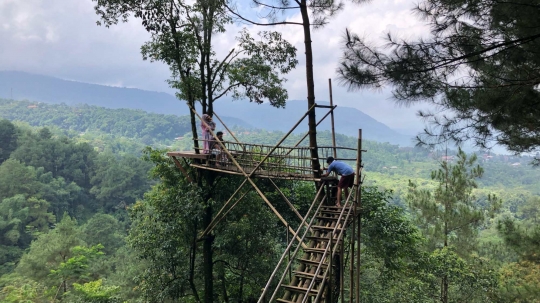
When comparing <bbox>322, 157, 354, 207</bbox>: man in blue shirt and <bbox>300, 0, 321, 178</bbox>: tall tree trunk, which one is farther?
<bbox>300, 0, 321, 178</bbox>: tall tree trunk

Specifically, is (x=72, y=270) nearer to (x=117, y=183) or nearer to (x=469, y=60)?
(x=469, y=60)

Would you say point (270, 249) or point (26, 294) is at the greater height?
point (270, 249)

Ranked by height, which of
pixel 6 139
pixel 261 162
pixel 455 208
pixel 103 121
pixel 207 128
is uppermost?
pixel 103 121

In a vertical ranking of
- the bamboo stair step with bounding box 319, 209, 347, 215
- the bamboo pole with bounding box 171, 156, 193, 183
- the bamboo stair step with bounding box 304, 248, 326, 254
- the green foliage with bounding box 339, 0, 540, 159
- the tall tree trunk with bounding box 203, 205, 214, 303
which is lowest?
the tall tree trunk with bounding box 203, 205, 214, 303

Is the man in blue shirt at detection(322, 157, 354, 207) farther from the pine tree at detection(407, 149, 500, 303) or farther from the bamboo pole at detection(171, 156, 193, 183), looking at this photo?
the pine tree at detection(407, 149, 500, 303)

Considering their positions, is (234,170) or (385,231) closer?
(234,170)

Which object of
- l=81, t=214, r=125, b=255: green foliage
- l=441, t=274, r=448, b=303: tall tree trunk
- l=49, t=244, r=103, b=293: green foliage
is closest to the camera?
l=441, t=274, r=448, b=303: tall tree trunk

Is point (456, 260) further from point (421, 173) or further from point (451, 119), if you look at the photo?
point (421, 173)

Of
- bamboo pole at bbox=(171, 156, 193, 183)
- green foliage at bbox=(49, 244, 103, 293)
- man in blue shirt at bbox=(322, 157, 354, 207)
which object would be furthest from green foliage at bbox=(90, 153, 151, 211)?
man in blue shirt at bbox=(322, 157, 354, 207)

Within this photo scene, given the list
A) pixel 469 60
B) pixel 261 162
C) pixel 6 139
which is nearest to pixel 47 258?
pixel 261 162

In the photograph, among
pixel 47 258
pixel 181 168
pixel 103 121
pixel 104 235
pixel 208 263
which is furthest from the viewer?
pixel 103 121

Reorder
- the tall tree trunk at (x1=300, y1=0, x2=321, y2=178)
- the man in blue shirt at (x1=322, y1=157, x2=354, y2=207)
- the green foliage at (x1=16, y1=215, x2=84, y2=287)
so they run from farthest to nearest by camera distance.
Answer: the green foliage at (x1=16, y1=215, x2=84, y2=287)
the tall tree trunk at (x1=300, y1=0, x2=321, y2=178)
the man in blue shirt at (x1=322, y1=157, x2=354, y2=207)

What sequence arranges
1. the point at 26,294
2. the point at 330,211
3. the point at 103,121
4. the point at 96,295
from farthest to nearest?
the point at 103,121 < the point at 26,294 < the point at 96,295 < the point at 330,211

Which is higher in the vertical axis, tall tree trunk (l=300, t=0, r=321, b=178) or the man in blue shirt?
tall tree trunk (l=300, t=0, r=321, b=178)
